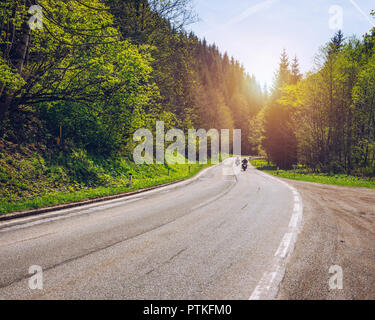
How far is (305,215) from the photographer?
25.5ft

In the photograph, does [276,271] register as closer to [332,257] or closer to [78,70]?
[332,257]

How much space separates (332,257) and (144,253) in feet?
11.4

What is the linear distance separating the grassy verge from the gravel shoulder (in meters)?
7.84

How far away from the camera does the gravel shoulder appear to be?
3245mm

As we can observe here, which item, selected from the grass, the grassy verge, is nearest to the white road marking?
the grassy verge

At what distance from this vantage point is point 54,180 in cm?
1109

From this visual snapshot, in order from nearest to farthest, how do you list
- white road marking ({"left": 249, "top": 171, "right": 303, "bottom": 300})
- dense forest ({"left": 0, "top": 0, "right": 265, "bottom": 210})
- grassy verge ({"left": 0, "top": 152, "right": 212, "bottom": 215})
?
white road marking ({"left": 249, "top": 171, "right": 303, "bottom": 300}) < grassy verge ({"left": 0, "top": 152, "right": 212, "bottom": 215}) < dense forest ({"left": 0, "top": 0, "right": 265, "bottom": 210})

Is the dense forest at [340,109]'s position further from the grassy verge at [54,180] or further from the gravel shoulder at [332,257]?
the grassy verge at [54,180]

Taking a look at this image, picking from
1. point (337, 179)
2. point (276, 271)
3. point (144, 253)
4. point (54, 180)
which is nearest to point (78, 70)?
point (54, 180)

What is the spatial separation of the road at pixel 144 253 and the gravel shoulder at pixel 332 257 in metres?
0.36

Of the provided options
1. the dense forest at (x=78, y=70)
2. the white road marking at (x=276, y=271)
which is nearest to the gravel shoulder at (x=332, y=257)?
the white road marking at (x=276, y=271)

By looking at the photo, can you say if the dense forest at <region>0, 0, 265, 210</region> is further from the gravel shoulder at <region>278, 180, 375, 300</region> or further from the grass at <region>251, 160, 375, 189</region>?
the grass at <region>251, 160, 375, 189</region>

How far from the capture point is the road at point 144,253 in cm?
330
